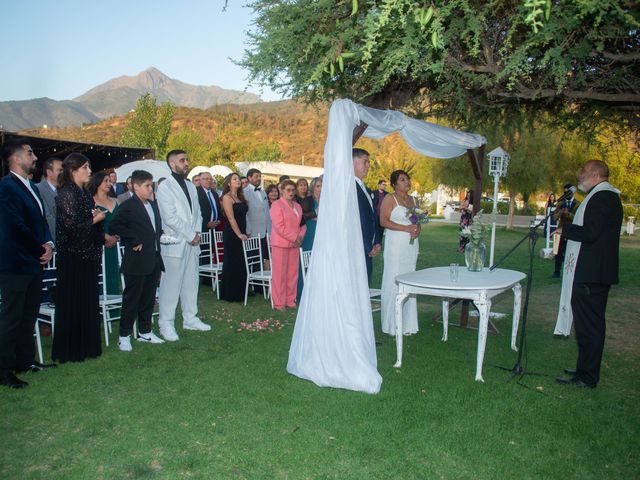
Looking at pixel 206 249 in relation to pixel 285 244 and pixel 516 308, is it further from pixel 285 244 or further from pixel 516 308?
pixel 516 308

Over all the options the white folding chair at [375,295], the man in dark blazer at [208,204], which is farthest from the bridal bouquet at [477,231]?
the man in dark blazer at [208,204]

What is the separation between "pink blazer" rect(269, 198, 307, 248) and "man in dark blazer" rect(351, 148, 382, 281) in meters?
2.01

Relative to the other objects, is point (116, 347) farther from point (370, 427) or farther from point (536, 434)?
point (536, 434)

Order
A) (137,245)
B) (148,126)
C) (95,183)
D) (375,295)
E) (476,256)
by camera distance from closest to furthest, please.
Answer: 1. (137,245)
2. (476,256)
3. (95,183)
4. (375,295)
5. (148,126)

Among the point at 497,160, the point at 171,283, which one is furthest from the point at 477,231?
the point at 497,160

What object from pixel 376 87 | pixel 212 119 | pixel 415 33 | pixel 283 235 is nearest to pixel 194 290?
pixel 283 235

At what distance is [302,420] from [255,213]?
677 cm

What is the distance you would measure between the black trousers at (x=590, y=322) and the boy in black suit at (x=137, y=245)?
15.6ft

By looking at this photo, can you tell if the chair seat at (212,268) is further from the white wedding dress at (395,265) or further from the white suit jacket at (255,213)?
the white wedding dress at (395,265)

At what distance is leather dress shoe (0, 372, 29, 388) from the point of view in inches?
203

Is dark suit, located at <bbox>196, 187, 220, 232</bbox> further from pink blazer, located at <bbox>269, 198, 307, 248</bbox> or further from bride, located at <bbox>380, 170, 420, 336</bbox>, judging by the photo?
bride, located at <bbox>380, 170, 420, 336</bbox>

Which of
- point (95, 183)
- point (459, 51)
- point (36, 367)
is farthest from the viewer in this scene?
point (95, 183)

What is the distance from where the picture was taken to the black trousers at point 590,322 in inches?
211

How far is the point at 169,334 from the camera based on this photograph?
23.2 ft
